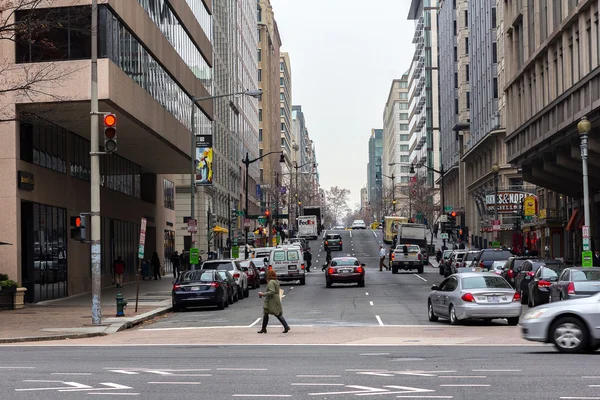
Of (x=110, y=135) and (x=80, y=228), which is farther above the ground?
(x=110, y=135)

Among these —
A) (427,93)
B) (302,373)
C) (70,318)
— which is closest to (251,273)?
(70,318)

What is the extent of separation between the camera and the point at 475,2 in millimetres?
93688

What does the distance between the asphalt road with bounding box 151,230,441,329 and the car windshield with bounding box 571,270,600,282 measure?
13.9 feet

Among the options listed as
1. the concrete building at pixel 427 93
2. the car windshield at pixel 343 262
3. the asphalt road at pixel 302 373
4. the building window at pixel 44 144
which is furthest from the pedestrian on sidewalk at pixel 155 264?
the concrete building at pixel 427 93


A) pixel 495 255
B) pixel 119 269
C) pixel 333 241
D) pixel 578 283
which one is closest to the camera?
pixel 578 283

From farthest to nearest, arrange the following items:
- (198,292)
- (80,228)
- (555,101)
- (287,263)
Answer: (287,263)
(555,101)
(198,292)
(80,228)

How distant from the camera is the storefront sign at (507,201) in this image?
64.4 metres

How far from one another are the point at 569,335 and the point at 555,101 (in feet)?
93.3

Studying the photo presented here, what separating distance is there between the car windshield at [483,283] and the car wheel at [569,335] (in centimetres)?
769

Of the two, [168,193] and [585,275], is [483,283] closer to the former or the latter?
[585,275]

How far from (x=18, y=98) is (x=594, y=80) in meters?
21.8

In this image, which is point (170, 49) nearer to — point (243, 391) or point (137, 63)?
point (137, 63)

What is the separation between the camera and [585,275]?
82.2 feet

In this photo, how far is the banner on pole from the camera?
50.5 m
